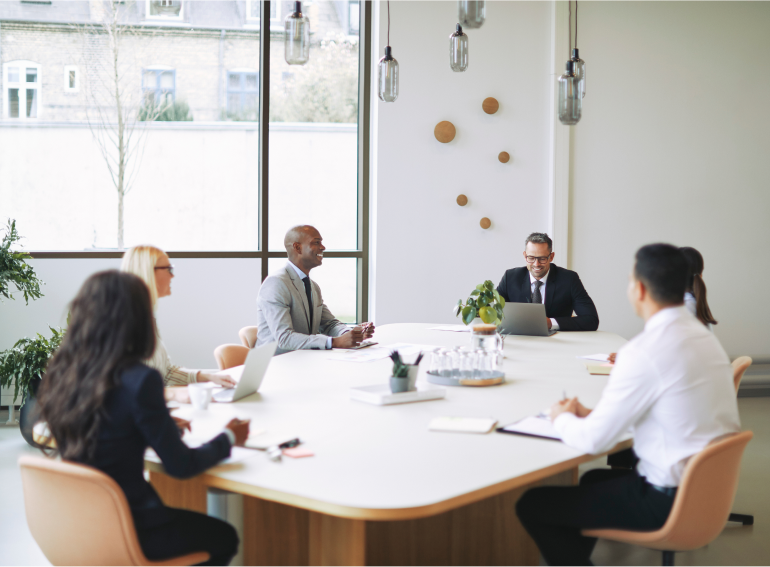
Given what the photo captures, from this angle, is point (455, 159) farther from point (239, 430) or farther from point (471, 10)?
point (239, 430)

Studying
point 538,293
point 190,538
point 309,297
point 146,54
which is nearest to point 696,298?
point 538,293

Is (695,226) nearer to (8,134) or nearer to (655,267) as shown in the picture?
(655,267)

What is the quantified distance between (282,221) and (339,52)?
5.30 ft

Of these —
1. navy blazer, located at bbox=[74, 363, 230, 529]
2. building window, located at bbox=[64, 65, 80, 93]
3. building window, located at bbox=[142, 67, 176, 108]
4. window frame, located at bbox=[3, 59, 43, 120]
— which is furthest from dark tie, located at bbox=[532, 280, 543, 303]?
window frame, located at bbox=[3, 59, 43, 120]

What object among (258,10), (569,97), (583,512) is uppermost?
(258,10)

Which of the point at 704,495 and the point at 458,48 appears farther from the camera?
the point at 458,48

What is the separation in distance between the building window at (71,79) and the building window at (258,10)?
1513 mm

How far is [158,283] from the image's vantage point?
2.79 m

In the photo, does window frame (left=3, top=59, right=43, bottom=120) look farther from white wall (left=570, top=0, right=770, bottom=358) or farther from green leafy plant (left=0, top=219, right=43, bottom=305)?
white wall (left=570, top=0, right=770, bottom=358)

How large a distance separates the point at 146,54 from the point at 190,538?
4845mm

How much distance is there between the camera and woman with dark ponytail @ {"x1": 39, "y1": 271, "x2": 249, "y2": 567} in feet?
5.45

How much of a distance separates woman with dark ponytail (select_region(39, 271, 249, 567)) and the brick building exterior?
4377 mm

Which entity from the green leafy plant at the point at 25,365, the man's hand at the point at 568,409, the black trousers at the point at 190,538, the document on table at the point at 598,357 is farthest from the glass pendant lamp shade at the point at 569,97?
the green leafy plant at the point at 25,365

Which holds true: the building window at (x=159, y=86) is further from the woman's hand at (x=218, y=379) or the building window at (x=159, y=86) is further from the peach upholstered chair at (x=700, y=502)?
the peach upholstered chair at (x=700, y=502)
